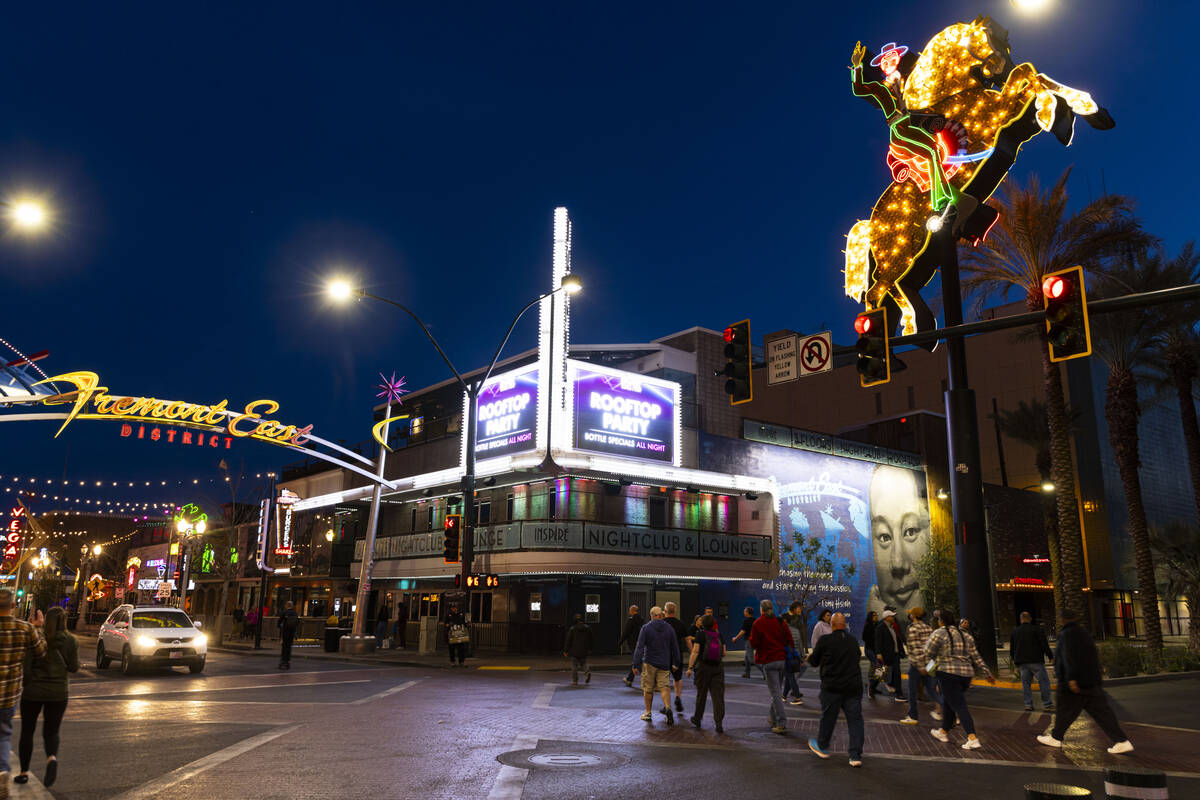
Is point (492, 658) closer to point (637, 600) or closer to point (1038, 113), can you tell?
point (637, 600)

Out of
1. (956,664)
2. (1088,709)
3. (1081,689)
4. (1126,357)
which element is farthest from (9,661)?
(1126,357)

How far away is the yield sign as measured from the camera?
1523cm

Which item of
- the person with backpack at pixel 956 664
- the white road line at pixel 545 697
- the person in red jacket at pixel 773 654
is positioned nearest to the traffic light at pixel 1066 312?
the person with backpack at pixel 956 664

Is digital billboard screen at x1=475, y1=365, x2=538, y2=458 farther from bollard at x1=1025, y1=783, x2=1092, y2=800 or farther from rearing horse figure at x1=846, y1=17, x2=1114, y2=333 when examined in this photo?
bollard at x1=1025, y1=783, x2=1092, y2=800

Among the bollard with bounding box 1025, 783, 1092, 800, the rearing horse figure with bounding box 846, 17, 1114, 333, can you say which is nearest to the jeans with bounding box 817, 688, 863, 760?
the bollard with bounding box 1025, 783, 1092, 800

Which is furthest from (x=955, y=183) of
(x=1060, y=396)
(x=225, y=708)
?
(x=225, y=708)

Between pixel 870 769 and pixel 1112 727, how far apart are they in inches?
122

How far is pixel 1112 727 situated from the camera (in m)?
10.0

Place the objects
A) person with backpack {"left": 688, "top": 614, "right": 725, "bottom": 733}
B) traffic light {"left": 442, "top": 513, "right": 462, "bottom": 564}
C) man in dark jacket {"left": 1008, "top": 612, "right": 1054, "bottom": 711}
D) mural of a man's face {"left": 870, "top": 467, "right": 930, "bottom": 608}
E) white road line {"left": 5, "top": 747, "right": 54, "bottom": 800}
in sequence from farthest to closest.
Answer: mural of a man's face {"left": 870, "top": 467, "right": 930, "bottom": 608} < traffic light {"left": 442, "top": 513, "right": 462, "bottom": 564} < man in dark jacket {"left": 1008, "top": 612, "right": 1054, "bottom": 711} < person with backpack {"left": 688, "top": 614, "right": 725, "bottom": 733} < white road line {"left": 5, "top": 747, "right": 54, "bottom": 800}

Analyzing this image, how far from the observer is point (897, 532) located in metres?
40.0

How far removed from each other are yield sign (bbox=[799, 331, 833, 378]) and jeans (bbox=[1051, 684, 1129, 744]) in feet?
21.0

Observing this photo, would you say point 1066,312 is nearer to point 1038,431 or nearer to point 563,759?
point 563,759

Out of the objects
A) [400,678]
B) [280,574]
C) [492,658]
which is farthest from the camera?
[280,574]

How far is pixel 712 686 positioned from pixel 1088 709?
456 centimetres
